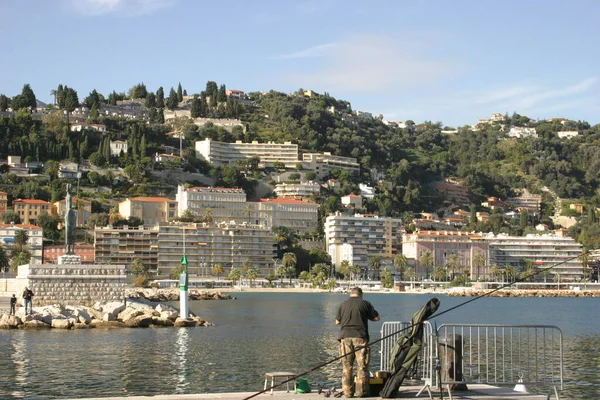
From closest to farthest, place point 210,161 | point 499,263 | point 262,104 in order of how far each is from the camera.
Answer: point 499,263 < point 210,161 < point 262,104

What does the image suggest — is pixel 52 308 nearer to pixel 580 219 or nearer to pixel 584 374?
pixel 584 374

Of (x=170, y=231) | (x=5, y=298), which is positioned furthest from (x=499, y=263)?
(x=5, y=298)

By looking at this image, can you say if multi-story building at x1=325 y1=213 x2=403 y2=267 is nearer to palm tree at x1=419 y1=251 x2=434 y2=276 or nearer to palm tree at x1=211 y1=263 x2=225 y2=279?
palm tree at x1=419 y1=251 x2=434 y2=276

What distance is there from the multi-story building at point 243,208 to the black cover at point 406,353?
119873 mm

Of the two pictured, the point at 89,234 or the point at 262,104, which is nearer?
the point at 89,234

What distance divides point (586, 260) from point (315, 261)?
4016 cm

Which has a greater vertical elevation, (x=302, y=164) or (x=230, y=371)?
(x=302, y=164)

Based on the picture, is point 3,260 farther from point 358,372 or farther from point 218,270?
point 358,372

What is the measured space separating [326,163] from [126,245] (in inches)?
2212

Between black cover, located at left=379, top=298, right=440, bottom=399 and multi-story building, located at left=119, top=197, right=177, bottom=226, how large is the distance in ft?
384

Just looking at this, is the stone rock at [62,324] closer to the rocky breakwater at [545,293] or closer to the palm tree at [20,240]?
the palm tree at [20,240]

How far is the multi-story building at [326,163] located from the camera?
16475 centimetres

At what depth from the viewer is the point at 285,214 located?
5522 inches

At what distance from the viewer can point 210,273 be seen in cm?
12356
